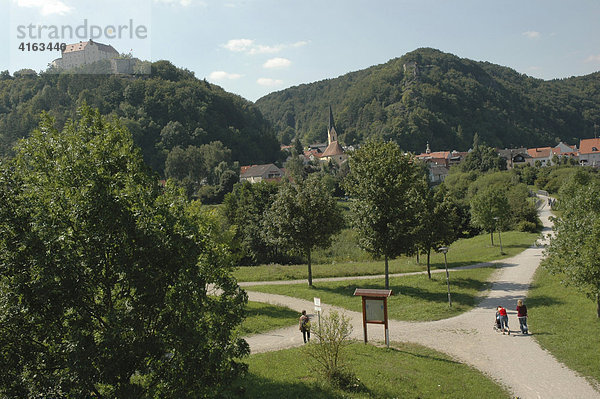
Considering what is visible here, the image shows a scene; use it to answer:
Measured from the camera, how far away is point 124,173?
7793mm

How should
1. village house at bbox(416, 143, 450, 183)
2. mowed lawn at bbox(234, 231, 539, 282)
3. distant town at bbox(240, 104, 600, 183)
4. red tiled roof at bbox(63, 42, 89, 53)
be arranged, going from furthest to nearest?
1. red tiled roof at bbox(63, 42, 89, 53)
2. village house at bbox(416, 143, 450, 183)
3. distant town at bbox(240, 104, 600, 183)
4. mowed lawn at bbox(234, 231, 539, 282)

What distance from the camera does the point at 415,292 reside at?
22797 millimetres

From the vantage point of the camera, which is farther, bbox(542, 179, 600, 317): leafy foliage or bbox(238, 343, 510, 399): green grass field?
bbox(542, 179, 600, 317): leafy foliage

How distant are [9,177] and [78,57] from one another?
572 feet

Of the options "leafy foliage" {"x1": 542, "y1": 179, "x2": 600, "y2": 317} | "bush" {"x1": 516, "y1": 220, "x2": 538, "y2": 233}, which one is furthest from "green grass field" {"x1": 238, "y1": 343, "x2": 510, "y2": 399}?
"bush" {"x1": 516, "y1": 220, "x2": 538, "y2": 233}

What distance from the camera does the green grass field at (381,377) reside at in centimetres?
1090

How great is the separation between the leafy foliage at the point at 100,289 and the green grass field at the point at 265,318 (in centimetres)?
948

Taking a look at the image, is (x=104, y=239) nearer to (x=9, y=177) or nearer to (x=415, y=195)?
(x=9, y=177)

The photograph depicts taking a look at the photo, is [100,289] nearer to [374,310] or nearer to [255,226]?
[374,310]

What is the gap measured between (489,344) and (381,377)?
19.1 ft

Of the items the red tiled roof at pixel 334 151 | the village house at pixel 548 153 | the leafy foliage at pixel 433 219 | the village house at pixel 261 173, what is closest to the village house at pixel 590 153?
the village house at pixel 548 153

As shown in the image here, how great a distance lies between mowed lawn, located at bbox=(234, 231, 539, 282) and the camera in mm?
29812

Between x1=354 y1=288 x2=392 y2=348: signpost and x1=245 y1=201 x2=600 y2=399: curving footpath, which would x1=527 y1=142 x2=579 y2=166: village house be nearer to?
x1=245 y1=201 x2=600 y2=399: curving footpath

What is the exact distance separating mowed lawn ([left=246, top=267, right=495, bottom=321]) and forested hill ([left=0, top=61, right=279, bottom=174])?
9208 cm
